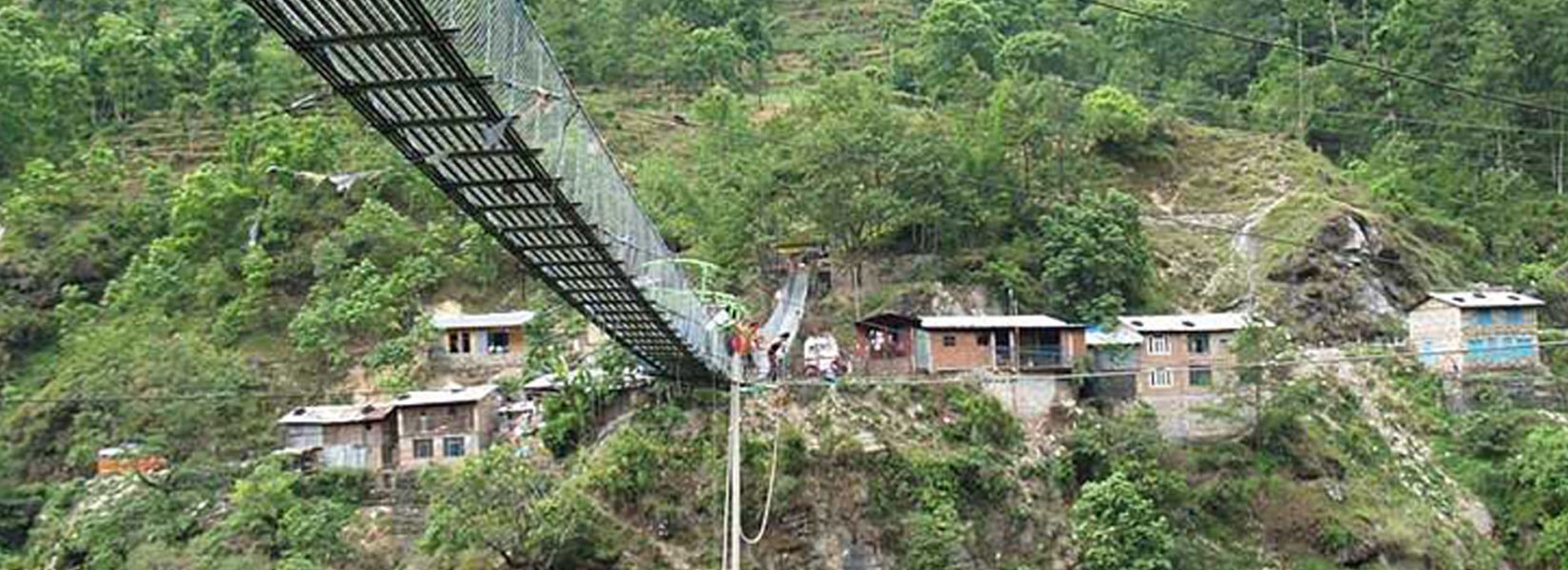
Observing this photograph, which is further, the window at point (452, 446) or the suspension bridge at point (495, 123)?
the window at point (452, 446)

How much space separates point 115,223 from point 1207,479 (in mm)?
22889

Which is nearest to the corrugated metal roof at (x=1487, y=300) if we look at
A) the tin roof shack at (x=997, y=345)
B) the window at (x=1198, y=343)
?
the window at (x=1198, y=343)

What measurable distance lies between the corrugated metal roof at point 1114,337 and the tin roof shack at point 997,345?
63 cm

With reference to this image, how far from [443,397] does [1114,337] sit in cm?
1051

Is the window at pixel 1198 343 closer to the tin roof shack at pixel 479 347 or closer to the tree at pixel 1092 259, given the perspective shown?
the tree at pixel 1092 259

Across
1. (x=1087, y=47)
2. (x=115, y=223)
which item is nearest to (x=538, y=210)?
A: (x=115, y=223)

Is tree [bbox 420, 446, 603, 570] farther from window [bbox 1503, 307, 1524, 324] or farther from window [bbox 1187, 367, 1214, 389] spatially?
window [bbox 1503, 307, 1524, 324]

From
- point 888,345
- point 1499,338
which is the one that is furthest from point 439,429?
point 1499,338

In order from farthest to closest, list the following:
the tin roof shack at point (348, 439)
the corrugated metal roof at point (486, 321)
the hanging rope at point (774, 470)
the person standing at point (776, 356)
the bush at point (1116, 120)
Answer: the bush at point (1116, 120)
the corrugated metal roof at point (486, 321)
the tin roof shack at point (348, 439)
the person standing at point (776, 356)
the hanging rope at point (774, 470)

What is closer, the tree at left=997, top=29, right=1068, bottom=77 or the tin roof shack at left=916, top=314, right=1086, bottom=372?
the tin roof shack at left=916, top=314, right=1086, bottom=372

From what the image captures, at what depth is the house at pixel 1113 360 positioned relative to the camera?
2119cm

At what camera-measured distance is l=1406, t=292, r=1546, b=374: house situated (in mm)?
23594

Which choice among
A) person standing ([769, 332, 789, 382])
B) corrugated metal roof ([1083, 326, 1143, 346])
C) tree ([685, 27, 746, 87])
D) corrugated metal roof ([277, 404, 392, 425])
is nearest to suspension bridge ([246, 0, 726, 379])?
person standing ([769, 332, 789, 382])

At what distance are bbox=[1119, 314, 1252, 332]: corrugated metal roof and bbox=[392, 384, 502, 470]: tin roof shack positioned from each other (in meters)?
10.3
